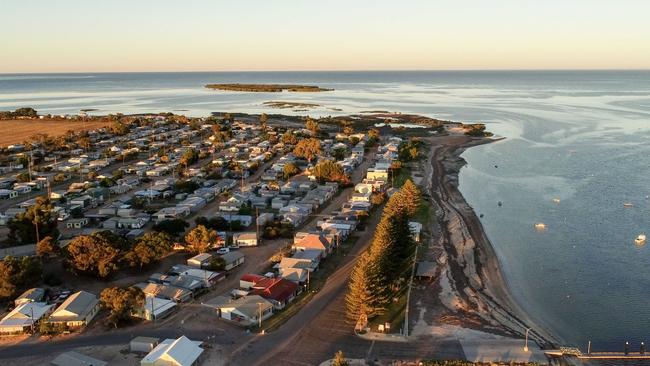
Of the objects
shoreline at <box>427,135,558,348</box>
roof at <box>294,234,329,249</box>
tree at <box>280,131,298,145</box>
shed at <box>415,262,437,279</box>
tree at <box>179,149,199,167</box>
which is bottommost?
shoreline at <box>427,135,558,348</box>

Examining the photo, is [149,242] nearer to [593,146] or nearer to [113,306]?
[113,306]

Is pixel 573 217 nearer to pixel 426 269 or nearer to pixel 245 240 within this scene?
pixel 426 269

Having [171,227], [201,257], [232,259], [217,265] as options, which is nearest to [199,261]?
[201,257]

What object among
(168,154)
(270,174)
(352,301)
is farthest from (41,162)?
(352,301)

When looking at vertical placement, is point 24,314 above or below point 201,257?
below

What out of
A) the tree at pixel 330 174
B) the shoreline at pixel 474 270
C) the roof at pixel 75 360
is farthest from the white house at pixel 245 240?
the tree at pixel 330 174

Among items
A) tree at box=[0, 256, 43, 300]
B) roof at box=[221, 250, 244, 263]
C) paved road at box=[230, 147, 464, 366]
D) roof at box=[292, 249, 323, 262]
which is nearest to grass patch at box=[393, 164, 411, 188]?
roof at box=[292, 249, 323, 262]

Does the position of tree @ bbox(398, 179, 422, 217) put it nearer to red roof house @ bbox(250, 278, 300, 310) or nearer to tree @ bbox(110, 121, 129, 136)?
red roof house @ bbox(250, 278, 300, 310)
